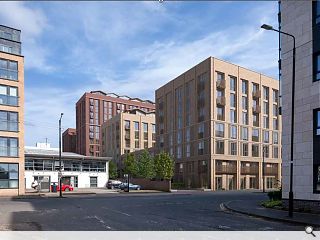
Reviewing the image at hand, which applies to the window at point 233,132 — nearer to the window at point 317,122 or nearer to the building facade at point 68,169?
the building facade at point 68,169

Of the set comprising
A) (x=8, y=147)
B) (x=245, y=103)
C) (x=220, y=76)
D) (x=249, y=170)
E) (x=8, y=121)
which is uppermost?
(x=220, y=76)

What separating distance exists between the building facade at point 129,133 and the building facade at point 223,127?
105ft

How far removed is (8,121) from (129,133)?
7114 centimetres

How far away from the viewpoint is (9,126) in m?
43.2

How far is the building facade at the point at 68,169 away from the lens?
2469 inches

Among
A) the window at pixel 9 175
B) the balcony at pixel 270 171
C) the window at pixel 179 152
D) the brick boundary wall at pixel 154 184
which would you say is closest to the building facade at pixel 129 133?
the window at pixel 179 152

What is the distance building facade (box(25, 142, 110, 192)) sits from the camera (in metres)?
62.7

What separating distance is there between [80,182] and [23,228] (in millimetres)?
54701

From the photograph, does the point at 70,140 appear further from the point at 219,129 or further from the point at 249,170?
the point at 219,129

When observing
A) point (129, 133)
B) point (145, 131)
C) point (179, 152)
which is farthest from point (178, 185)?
point (145, 131)

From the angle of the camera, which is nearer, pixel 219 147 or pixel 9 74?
pixel 9 74
